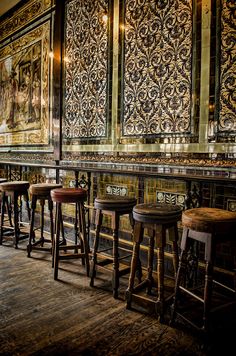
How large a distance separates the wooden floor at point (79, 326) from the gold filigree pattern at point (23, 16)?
4096 mm

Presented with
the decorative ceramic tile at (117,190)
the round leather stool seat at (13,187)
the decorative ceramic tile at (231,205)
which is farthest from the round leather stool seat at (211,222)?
the round leather stool seat at (13,187)

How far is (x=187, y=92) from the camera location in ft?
8.97

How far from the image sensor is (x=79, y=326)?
2.02 m

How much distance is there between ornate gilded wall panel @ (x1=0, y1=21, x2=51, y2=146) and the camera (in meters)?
4.70

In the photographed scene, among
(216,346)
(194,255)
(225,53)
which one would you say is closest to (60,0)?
(225,53)

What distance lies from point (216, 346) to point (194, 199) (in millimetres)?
1200

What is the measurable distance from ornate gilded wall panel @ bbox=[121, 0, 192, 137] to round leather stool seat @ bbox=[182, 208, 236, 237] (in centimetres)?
107

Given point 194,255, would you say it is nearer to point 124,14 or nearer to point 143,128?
→ point 143,128

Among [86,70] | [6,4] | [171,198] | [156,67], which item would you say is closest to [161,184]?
[171,198]

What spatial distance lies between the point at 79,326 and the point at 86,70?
3045 mm

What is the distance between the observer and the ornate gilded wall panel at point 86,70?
142 inches

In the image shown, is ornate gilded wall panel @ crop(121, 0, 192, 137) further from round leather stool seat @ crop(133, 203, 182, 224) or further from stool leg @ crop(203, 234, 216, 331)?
stool leg @ crop(203, 234, 216, 331)

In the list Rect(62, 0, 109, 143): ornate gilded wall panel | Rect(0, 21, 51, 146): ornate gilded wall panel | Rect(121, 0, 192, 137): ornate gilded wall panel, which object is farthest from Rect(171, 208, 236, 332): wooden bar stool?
Rect(0, 21, 51, 146): ornate gilded wall panel

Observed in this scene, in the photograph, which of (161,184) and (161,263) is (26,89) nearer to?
(161,184)
